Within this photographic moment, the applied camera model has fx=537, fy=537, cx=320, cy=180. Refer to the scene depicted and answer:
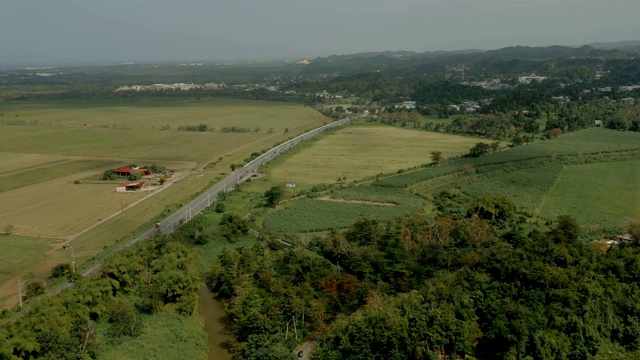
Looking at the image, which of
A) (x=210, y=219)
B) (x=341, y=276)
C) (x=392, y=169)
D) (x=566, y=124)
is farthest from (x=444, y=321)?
(x=566, y=124)

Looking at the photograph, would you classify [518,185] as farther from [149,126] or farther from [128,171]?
[149,126]

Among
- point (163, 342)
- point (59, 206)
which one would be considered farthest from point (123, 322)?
point (59, 206)

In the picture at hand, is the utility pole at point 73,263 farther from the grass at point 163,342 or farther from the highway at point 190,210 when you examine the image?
the grass at point 163,342

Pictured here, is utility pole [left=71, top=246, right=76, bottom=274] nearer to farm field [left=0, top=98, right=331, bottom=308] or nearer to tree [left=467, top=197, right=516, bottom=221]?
farm field [left=0, top=98, right=331, bottom=308]

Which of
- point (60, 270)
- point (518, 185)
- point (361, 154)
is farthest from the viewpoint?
point (361, 154)

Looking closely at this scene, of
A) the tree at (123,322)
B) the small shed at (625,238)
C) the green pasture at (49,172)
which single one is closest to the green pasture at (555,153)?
the small shed at (625,238)
